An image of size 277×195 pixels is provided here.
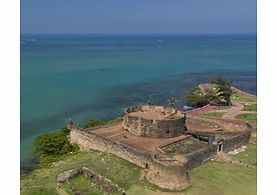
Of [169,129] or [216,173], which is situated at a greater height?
[169,129]

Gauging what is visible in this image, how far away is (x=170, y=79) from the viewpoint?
88.9 meters

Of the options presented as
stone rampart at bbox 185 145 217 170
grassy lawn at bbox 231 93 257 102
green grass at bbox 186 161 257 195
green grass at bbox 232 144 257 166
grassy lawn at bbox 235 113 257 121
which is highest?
grassy lawn at bbox 231 93 257 102

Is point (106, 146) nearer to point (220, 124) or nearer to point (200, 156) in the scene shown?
point (200, 156)

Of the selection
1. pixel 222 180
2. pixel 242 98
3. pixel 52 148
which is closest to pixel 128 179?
pixel 222 180

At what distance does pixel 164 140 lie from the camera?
28.0 metres

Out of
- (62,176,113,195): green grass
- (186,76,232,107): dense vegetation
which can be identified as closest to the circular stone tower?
(62,176,113,195): green grass

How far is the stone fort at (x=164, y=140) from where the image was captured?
21875 millimetres

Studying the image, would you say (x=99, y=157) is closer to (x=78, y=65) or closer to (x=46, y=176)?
(x=46, y=176)

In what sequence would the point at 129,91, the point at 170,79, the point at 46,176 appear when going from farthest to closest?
the point at 170,79
the point at 129,91
the point at 46,176

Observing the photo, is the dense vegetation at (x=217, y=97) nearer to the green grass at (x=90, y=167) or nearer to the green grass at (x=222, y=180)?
the green grass at (x=222, y=180)

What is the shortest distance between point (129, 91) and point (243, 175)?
49344 mm

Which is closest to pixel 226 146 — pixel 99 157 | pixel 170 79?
pixel 99 157

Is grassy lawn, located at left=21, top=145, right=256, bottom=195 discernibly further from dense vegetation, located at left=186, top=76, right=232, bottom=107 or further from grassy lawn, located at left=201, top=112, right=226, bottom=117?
dense vegetation, located at left=186, top=76, right=232, bottom=107

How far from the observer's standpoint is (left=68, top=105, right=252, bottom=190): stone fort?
21.9 meters
